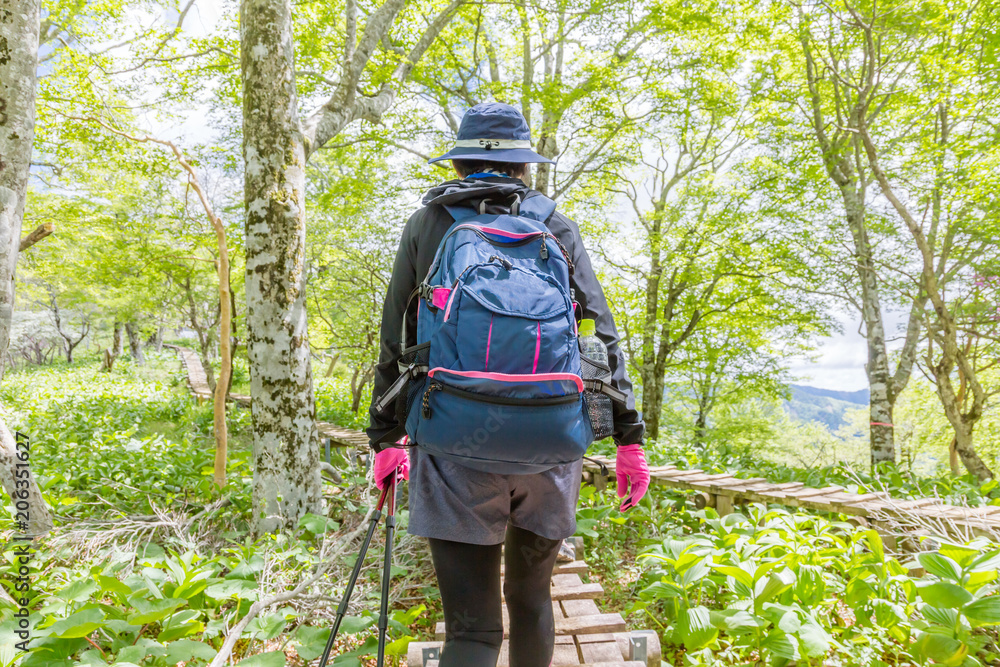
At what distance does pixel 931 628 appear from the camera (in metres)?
1.88

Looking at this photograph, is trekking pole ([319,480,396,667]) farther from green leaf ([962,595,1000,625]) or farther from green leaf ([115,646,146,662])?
green leaf ([962,595,1000,625])

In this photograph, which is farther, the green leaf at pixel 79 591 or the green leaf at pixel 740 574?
the green leaf at pixel 740 574

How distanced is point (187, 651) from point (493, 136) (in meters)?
1.99

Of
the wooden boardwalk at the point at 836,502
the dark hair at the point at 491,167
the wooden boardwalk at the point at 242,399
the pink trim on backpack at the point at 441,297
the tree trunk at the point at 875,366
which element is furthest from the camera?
the wooden boardwalk at the point at 242,399

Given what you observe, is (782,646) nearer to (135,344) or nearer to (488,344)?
(488,344)

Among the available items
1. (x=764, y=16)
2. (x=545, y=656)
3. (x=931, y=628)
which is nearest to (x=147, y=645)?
(x=545, y=656)

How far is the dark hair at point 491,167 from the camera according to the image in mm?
1697

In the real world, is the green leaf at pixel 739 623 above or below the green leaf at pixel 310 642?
above

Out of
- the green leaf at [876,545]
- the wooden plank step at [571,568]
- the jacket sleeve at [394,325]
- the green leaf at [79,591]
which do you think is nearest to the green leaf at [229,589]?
the green leaf at [79,591]

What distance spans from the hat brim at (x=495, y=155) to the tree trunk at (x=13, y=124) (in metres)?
1.89

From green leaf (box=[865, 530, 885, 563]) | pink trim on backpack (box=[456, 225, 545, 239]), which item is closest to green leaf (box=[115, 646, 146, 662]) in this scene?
pink trim on backpack (box=[456, 225, 545, 239])

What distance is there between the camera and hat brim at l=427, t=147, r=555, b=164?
63.9 inches

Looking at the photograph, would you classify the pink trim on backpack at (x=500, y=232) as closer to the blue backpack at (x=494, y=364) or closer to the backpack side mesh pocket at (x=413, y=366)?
the blue backpack at (x=494, y=364)

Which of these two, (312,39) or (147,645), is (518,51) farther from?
(147,645)
